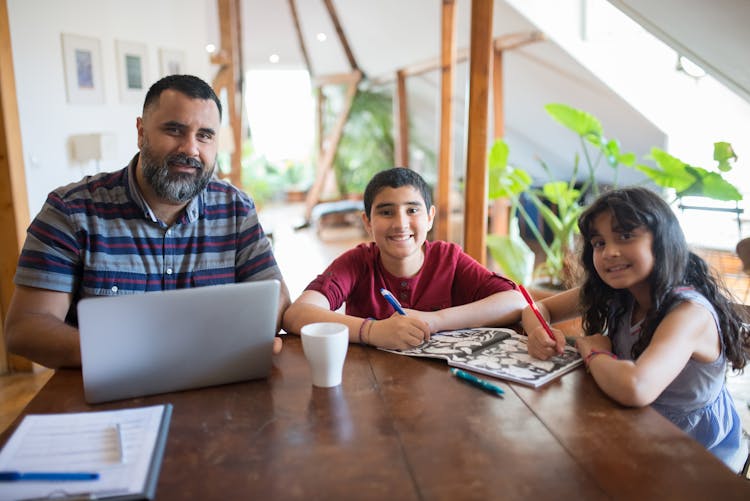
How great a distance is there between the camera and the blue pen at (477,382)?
1.06 meters

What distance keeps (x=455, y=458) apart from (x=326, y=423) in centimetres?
22

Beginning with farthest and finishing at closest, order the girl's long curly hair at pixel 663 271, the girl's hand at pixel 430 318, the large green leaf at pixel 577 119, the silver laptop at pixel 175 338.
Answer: the large green leaf at pixel 577 119 < the girl's hand at pixel 430 318 < the girl's long curly hair at pixel 663 271 < the silver laptop at pixel 175 338

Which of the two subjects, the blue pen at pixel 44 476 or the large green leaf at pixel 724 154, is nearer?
→ the blue pen at pixel 44 476

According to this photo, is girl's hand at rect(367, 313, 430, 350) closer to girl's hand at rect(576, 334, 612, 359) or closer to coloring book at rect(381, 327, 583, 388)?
coloring book at rect(381, 327, 583, 388)

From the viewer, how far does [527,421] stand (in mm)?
958

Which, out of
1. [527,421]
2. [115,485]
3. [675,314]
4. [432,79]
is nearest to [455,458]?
[527,421]

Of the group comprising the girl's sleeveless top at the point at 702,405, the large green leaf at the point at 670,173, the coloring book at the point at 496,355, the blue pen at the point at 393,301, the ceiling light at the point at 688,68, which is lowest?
the girl's sleeveless top at the point at 702,405

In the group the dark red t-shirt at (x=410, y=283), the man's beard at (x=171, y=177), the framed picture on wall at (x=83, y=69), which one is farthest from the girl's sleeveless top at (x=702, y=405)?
the framed picture on wall at (x=83, y=69)

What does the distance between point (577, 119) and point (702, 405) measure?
2.31m

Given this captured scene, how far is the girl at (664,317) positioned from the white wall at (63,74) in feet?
10.2

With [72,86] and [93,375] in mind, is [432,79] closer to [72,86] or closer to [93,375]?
[72,86]

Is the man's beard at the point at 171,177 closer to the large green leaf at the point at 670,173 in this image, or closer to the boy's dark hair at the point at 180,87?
the boy's dark hair at the point at 180,87

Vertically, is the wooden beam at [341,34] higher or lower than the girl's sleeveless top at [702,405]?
higher

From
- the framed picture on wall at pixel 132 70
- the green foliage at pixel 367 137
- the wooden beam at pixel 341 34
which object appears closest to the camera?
the framed picture on wall at pixel 132 70
